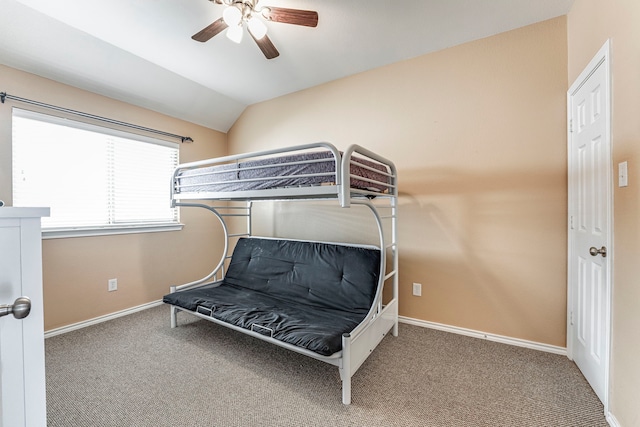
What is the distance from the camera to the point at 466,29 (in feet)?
7.04

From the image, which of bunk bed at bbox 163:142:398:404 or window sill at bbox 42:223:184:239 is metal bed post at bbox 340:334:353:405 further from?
window sill at bbox 42:223:184:239

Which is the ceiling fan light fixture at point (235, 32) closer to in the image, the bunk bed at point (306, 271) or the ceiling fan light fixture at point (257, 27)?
the ceiling fan light fixture at point (257, 27)

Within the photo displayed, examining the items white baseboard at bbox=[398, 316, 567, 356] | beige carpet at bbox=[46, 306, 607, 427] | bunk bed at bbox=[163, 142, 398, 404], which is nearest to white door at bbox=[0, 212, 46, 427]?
beige carpet at bbox=[46, 306, 607, 427]

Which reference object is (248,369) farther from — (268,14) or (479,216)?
(268,14)

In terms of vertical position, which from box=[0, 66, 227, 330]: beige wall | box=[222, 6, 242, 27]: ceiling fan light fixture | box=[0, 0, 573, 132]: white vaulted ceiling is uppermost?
box=[0, 0, 573, 132]: white vaulted ceiling

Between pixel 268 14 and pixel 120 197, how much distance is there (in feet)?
7.79

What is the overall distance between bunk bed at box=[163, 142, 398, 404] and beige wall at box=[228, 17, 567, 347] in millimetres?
391

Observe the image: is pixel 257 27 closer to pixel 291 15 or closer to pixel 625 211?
pixel 291 15

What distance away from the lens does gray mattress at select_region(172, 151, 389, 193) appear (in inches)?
64.4

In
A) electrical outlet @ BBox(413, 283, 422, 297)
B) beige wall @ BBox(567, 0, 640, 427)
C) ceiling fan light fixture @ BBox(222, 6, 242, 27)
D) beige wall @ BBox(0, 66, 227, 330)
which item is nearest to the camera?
beige wall @ BBox(567, 0, 640, 427)

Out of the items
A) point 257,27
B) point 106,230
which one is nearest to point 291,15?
point 257,27

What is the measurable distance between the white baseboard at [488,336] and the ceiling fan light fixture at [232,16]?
2.71 m

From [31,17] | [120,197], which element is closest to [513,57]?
[31,17]

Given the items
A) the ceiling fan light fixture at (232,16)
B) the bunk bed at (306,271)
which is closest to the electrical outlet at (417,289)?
the bunk bed at (306,271)
